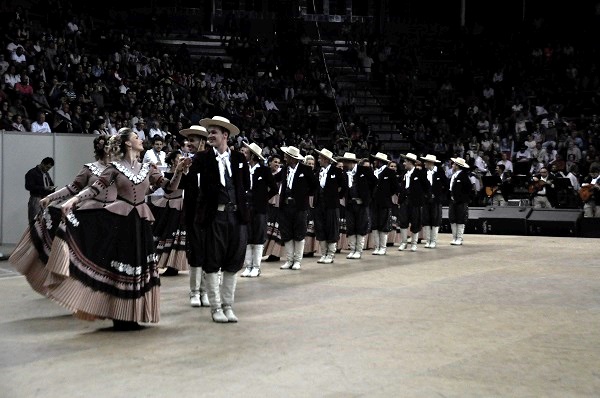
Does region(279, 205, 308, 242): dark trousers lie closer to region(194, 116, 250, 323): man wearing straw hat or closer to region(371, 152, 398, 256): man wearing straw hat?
region(371, 152, 398, 256): man wearing straw hat

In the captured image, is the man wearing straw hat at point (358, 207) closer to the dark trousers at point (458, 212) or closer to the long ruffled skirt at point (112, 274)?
the dark trousers at point (458, 212)

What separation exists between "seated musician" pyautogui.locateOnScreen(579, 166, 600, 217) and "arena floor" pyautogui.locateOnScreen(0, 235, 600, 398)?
1076 cm

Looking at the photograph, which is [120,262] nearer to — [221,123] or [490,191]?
[221,123]

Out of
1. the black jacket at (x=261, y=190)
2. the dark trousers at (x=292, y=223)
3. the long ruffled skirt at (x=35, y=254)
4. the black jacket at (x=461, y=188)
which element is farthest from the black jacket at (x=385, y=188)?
the long ruffled skirt at (x=35, y=254)

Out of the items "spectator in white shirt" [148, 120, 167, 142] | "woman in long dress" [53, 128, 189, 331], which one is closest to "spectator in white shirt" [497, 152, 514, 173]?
"spectator in white shirt" [148, 120, 167, 142]

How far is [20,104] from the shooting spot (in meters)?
21.9

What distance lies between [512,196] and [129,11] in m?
16.2

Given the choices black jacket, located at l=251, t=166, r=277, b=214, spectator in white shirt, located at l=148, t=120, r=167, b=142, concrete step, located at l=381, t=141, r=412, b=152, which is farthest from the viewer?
concrete step, located at l=381, t=141, r=412, b=152

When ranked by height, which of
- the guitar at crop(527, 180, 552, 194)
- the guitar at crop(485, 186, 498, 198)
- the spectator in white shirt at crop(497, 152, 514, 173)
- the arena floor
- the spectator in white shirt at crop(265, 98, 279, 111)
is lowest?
the arena floor

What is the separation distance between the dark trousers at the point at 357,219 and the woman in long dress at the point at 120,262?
952 cm

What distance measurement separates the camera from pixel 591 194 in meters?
25.4

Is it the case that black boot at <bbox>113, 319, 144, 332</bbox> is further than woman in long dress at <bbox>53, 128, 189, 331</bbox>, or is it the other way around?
black boot at <bbox>113, 319, 144, 332</bbox>

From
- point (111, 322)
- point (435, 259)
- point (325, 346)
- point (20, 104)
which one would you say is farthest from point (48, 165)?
point (325, 346)

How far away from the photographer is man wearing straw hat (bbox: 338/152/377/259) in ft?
63.0
